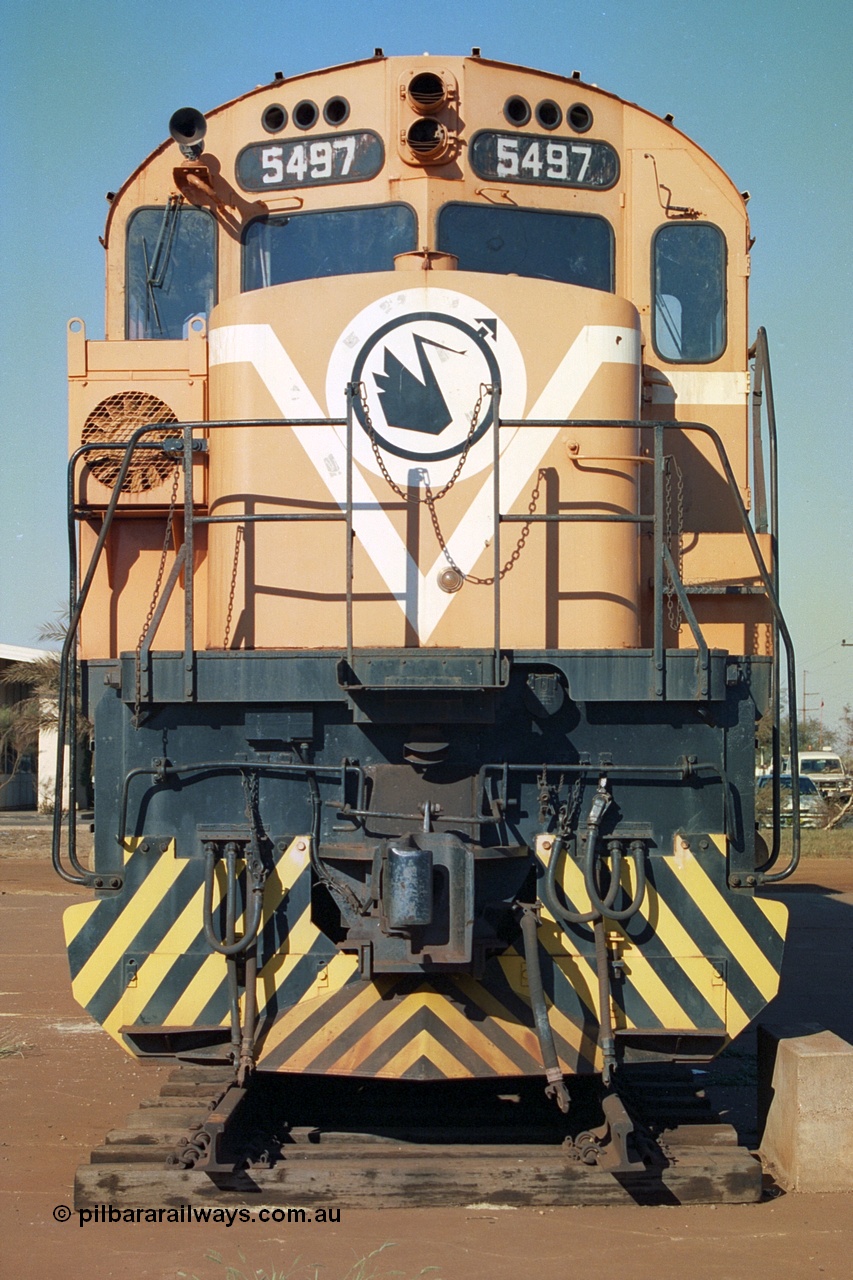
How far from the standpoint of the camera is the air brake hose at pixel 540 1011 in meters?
4.91

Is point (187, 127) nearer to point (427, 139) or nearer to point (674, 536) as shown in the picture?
point (427, 139)

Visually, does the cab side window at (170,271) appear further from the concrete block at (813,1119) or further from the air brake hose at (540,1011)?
the concrete block at (813,1119)

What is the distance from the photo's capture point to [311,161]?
6.62m

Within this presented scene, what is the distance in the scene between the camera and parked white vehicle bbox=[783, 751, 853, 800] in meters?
29.2

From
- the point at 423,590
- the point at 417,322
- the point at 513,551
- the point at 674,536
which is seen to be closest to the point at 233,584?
the point at 423,590

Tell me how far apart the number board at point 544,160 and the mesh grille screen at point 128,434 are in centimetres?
189

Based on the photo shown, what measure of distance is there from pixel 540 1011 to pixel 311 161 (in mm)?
4048

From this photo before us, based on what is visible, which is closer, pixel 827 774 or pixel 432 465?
pixel 432 465

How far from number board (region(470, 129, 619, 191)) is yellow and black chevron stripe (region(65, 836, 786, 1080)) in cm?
322

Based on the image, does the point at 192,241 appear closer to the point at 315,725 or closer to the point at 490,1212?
the point at 315,725

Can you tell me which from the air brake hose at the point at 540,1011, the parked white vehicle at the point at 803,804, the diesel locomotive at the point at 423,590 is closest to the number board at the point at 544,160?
the diesel locomotive at the point at 423,590

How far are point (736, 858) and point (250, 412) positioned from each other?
2745mm

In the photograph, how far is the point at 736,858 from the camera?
18.2ft

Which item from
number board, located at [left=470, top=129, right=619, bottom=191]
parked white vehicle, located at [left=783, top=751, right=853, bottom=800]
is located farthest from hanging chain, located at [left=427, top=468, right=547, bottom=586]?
parked white vehicle, located at [left=783, top=751, right=853, bottom=800]
